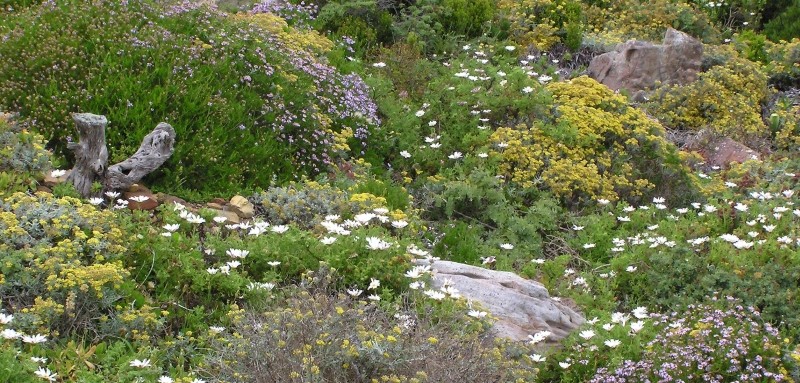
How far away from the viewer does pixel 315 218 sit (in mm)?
6293

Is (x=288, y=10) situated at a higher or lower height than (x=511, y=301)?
higher

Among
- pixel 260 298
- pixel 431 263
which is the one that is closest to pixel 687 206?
pixel 431 263

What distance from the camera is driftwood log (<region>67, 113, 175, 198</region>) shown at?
19.9 feet

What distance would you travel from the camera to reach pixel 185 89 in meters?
7.14

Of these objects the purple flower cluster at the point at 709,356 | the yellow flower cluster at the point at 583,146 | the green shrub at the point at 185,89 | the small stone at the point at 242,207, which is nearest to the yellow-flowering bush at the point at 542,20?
the yellow flower cluster at the point at 583,146

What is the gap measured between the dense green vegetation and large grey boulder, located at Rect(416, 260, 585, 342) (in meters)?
0.19

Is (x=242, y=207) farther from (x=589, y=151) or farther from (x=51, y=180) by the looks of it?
(x=589, y=151)

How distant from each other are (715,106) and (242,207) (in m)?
6.31

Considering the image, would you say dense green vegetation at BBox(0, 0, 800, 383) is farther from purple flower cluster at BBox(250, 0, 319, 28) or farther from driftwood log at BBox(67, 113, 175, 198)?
driftwood log at BBox(67, 113, 175, 198)

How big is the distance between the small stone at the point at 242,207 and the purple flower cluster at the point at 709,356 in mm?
2639

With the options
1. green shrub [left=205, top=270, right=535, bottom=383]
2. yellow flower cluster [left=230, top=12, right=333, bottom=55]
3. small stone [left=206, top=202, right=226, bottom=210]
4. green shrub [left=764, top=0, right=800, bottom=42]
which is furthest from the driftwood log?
green shrub [left=764, top=0, right=800, bottom=42]

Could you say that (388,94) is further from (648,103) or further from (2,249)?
(2,249)

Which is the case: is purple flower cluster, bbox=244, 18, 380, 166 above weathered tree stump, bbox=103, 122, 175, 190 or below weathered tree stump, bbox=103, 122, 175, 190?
below

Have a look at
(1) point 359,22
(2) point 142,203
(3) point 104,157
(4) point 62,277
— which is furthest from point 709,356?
(1) point 359,22
